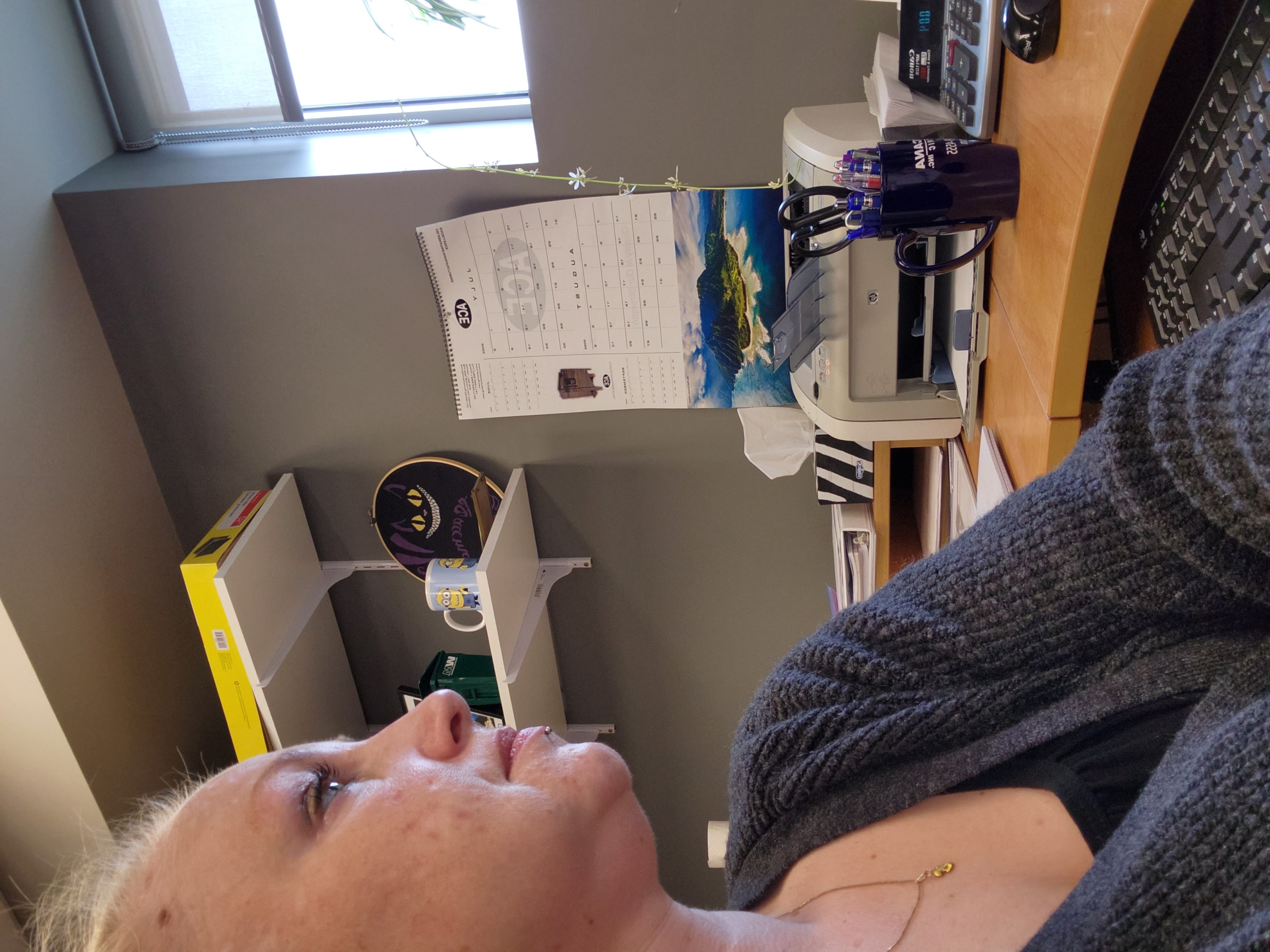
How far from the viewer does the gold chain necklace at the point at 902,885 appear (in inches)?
27.0

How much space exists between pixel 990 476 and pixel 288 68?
5.27ft

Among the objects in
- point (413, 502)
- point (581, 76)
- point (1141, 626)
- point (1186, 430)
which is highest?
point (581, 76)

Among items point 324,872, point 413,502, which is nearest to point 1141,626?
point 324,872

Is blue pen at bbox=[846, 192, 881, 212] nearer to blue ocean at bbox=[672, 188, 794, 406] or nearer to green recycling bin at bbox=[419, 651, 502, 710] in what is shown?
blue ocean at bbox=[672, 188, 794, 406]

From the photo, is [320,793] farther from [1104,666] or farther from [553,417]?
[553,417]

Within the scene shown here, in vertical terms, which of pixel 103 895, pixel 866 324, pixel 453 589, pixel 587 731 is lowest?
pixel 587 731

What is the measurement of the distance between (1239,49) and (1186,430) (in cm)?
27

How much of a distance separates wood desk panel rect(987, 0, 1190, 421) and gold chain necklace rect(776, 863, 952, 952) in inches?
15.1

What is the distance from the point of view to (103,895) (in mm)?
803

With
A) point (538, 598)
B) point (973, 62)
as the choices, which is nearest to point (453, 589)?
point (538, 598)

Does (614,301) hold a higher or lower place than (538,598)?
higher

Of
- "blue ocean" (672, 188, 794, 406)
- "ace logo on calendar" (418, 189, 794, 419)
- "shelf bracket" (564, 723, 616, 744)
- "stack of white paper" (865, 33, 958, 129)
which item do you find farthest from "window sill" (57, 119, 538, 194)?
"shelf bracket" (564, 723, 616, 744)

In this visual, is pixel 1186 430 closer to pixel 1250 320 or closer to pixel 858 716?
pixel 1250 320

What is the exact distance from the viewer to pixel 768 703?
755 millimetres
